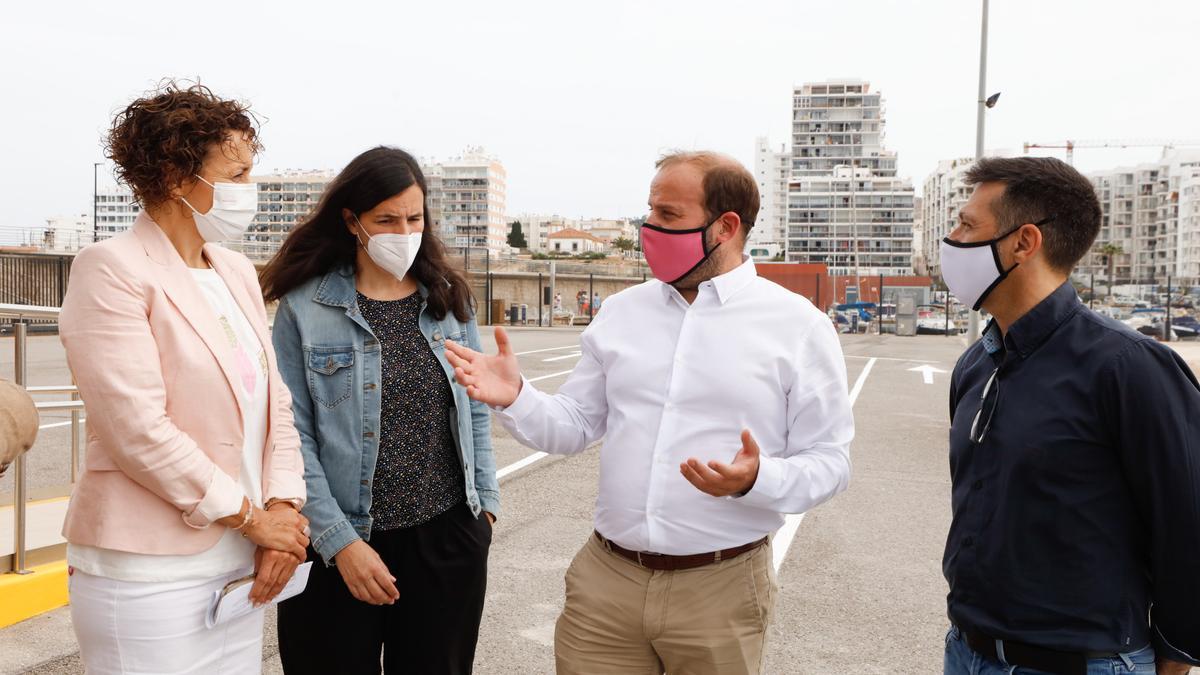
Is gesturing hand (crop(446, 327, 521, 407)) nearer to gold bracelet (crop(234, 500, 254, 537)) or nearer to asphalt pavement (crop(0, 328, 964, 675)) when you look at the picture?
gold bracelet (crop(234, 500, 254, 537))

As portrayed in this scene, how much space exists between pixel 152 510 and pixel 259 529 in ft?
0.87

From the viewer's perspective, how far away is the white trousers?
232 centimetres

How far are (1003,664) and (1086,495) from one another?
0.45 metres

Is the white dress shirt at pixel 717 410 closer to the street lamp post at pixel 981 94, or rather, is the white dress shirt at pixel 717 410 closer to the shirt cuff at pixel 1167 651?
the shirt cuff at pixel 1167 651

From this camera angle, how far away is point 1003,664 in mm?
2293

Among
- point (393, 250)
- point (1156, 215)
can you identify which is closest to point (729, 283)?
point (393, 250)

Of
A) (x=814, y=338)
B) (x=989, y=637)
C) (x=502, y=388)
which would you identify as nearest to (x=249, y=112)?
(x=502, y=388)

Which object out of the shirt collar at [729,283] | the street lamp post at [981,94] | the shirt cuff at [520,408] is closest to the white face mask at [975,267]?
the shirt collar at [729,283]

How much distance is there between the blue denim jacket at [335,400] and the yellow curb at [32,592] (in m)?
2.88

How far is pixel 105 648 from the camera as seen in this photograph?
2326 millimetres

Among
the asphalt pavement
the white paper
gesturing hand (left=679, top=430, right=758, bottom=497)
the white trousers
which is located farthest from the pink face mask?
the asphalt pavement

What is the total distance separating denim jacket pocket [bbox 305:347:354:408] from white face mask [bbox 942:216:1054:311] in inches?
69.0

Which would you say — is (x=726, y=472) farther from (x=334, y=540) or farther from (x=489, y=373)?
(x=334, y=540)

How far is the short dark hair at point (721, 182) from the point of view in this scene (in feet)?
8.93
